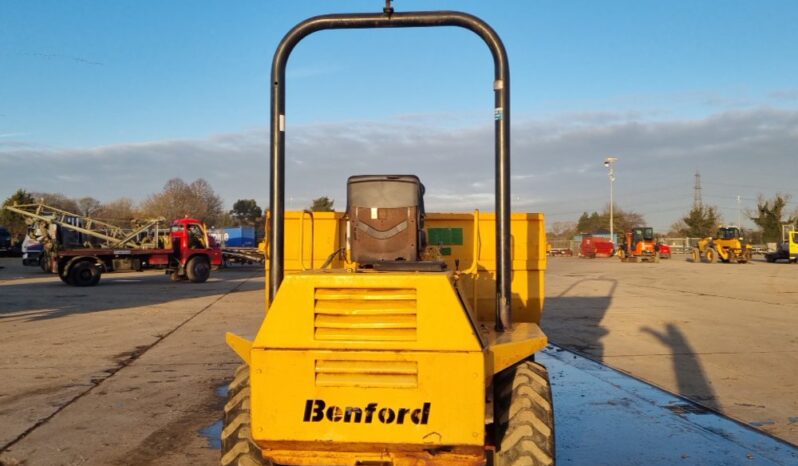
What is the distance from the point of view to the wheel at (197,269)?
94.2 feet

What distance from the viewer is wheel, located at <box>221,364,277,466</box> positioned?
3953 mm

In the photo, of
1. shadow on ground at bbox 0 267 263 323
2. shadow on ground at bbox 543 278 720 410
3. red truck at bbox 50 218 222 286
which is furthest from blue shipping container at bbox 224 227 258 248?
shadow on ground at bbox 543 278 720 410

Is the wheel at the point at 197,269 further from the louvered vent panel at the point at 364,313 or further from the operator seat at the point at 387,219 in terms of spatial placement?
the louvered vent panel at the point at 364,313

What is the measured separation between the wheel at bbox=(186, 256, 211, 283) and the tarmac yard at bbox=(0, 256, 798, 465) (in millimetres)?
9552

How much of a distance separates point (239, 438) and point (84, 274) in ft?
82.4

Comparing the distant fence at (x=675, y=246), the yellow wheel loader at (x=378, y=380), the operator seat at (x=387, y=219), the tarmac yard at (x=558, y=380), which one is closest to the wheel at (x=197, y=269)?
the tarmac yard at (x=558, y=380)

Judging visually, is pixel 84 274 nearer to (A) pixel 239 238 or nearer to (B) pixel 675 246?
(A) pixel 239 238

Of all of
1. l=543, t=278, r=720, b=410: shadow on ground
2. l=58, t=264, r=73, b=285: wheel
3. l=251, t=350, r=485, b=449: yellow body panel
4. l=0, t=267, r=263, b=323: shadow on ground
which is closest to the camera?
l=251, t=350, r=485, b=449: yellow body panel

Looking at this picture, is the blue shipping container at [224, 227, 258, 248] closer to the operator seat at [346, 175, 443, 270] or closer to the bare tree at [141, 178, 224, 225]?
the bare tree at [141, 178, 224, 225]

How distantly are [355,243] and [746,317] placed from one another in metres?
13.7

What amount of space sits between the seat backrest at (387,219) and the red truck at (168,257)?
24.5 m

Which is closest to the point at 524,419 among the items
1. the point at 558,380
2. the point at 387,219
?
the point at 387,219

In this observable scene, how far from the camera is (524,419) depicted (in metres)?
3.87

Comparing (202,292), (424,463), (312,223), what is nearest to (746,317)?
(312,223)
